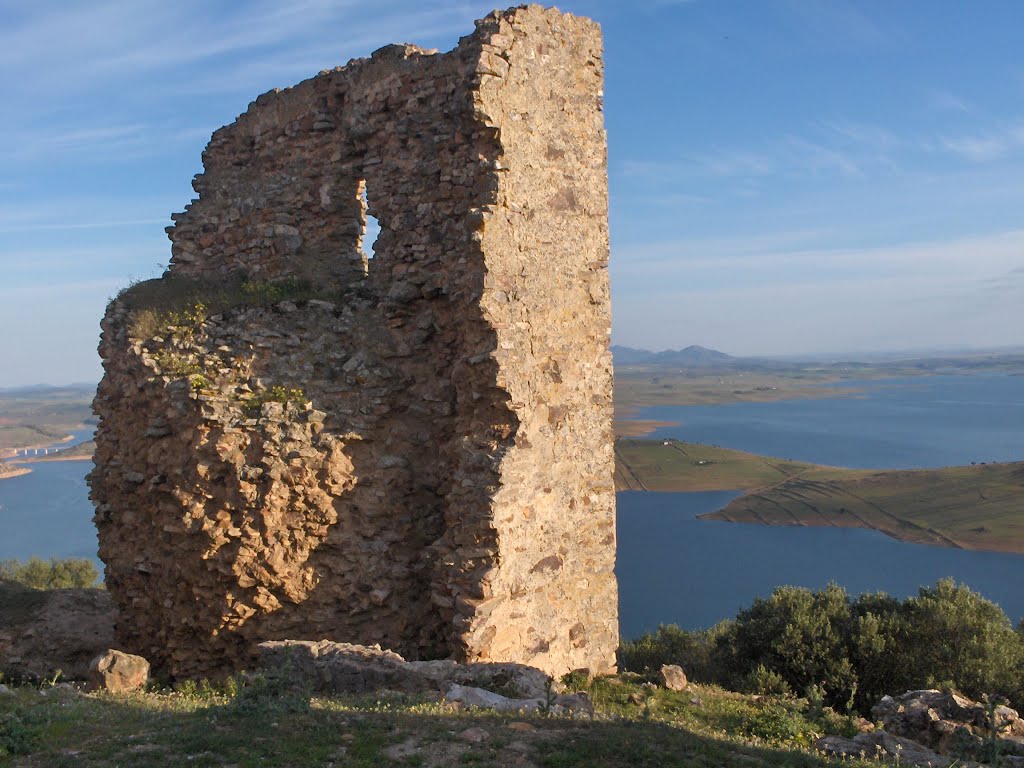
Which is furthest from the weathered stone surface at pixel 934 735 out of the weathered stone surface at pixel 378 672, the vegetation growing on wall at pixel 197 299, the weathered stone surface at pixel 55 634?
the weathered stone surface at pixel 55 634

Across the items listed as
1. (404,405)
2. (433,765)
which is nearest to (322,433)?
(404,405)

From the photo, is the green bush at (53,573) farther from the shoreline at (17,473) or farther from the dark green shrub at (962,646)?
the shoreline at (17,473)

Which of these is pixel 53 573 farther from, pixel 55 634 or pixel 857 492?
pixel 857 492

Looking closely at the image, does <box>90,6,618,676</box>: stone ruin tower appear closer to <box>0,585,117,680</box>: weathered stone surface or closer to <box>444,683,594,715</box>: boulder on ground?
<box>444,683,594,715</box>: boulder on ground

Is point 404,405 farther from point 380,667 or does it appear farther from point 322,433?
point 380,667

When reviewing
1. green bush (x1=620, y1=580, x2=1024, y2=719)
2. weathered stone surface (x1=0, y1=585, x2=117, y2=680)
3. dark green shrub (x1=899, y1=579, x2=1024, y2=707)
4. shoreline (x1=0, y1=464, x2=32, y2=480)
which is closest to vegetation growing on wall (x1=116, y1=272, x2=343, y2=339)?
weathered stone surface (x1=0, y1=585, x2=117, y2=680)

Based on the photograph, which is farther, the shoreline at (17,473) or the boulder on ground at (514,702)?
the shoreline at (17,473)

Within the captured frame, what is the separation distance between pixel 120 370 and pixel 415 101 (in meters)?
4.09

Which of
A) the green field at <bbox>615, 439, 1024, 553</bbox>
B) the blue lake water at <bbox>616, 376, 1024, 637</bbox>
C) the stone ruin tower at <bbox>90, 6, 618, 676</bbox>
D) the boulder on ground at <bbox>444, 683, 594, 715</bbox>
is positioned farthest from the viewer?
the green field at <bbox>615, 439, 1024, 553</bbox>

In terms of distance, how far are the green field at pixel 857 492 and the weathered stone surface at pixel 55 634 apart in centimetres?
3318

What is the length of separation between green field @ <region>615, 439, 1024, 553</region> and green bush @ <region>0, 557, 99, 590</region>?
27736 mm

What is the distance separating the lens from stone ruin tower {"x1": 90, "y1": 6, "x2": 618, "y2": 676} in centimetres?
708

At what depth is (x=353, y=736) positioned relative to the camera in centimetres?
440

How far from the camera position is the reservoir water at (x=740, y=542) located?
31.5m
